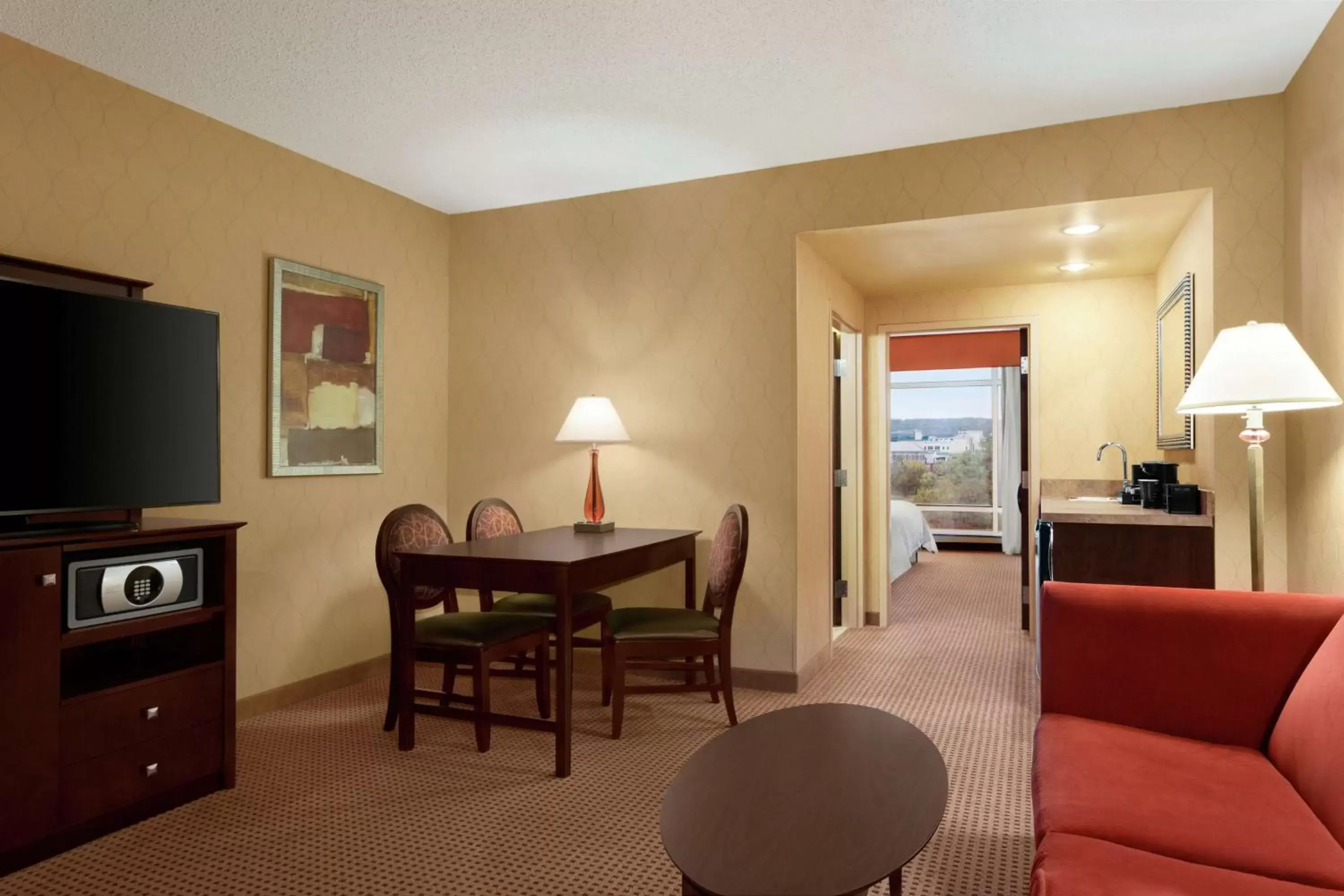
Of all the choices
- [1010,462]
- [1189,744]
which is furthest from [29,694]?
[1010,462]

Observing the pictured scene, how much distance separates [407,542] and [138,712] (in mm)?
1160

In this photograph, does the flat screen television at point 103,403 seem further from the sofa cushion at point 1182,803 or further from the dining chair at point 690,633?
the sofa cushion at point 1182,803

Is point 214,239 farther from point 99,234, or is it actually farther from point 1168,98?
point 1168,98

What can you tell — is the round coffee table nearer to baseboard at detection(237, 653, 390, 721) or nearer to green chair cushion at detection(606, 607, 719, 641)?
green chair cushion at detection(606, 607, 719, 641)

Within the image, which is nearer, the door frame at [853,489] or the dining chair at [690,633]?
the dining chair at [690,633]

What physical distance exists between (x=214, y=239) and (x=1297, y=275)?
169 inches

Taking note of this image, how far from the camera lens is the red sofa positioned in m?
1.54

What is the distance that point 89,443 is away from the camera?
2.72 metres

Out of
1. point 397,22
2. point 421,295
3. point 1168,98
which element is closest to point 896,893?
point 397,22

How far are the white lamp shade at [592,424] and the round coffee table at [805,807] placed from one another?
2028 mm

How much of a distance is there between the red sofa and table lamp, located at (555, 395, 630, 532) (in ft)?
7.29

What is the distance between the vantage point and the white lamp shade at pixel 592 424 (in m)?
4.17

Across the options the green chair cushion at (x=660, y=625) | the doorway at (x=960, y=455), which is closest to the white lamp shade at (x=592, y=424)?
the green chair cushion at (x=660, y=625)

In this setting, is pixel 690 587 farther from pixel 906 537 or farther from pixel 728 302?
pixel 906 537
